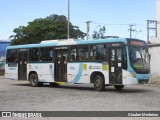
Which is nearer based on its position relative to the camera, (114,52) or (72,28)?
(114,52)

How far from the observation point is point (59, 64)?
2405 cm

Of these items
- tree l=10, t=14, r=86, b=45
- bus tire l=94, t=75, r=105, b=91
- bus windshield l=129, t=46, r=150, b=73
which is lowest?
bus tire l=94, t=75, r=105, b=91

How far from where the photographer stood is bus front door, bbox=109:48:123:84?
20.5 meters

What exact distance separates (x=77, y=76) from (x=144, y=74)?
13.1 feet

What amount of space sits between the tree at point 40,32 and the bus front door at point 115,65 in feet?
141

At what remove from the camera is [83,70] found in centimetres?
2233

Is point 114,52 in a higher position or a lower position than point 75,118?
higher

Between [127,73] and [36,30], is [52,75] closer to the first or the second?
[127,73]

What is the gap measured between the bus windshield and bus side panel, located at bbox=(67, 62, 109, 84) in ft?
4.79

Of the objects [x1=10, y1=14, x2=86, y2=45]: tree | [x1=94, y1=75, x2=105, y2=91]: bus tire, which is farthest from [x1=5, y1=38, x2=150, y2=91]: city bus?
[x1=10, y1=14, x2=86, y2=45]: tree

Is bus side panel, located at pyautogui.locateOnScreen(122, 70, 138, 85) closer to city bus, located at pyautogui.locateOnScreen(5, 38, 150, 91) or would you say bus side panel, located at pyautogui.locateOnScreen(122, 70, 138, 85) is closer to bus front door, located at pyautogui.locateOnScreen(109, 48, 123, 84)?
city bus, located at pyautogui.locateOnScreen(5, 38, 150, 91)

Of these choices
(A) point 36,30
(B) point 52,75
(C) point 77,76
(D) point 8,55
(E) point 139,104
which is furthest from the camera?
(A) point 36,30

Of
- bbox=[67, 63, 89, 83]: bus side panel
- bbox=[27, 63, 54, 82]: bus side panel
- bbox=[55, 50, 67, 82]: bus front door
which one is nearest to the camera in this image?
bbox=[67, 63, 89, 83]: bus side panel

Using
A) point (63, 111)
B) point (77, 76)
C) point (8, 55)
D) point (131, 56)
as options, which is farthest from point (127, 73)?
point (8, 55)
